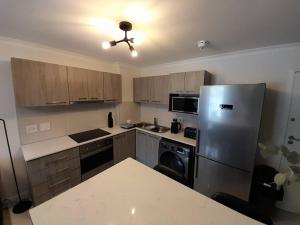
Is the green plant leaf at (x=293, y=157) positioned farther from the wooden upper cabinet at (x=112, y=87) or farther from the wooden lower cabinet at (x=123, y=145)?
the wooden upper cabinet at (x=112, y=87)

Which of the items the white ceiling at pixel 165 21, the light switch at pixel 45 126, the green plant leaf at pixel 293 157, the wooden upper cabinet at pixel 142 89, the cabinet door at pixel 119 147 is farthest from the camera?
the wooden upper cabinet at pixel 142 89

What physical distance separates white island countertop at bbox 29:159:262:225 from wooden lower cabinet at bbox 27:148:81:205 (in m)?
1.05

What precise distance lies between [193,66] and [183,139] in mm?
1417

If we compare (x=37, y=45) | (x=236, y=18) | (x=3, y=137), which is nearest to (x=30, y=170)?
(x=3, y=137)

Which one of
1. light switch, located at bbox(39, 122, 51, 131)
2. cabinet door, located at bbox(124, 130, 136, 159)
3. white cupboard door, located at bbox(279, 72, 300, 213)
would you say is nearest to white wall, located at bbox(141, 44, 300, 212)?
white cupboard door, located at bbox(279, 72, 300, 213)

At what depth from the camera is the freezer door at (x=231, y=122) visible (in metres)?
1.60

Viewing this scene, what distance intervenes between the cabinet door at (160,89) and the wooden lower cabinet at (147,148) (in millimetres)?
754

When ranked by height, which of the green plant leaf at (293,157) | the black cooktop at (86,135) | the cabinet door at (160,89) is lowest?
the black cooktop at (86,135)

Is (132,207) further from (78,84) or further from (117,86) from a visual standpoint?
(117,86)

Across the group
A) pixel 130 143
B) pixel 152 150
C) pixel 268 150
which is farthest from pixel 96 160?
pixel 268 150

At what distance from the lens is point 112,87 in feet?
9.20

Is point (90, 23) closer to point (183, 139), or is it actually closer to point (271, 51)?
point (183, 139)

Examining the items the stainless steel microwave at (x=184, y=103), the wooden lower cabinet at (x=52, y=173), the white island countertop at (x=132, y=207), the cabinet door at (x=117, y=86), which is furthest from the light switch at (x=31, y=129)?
the stainless steel microwave at (x=184, y=103)

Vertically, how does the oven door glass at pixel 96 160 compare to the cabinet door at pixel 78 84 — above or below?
below
